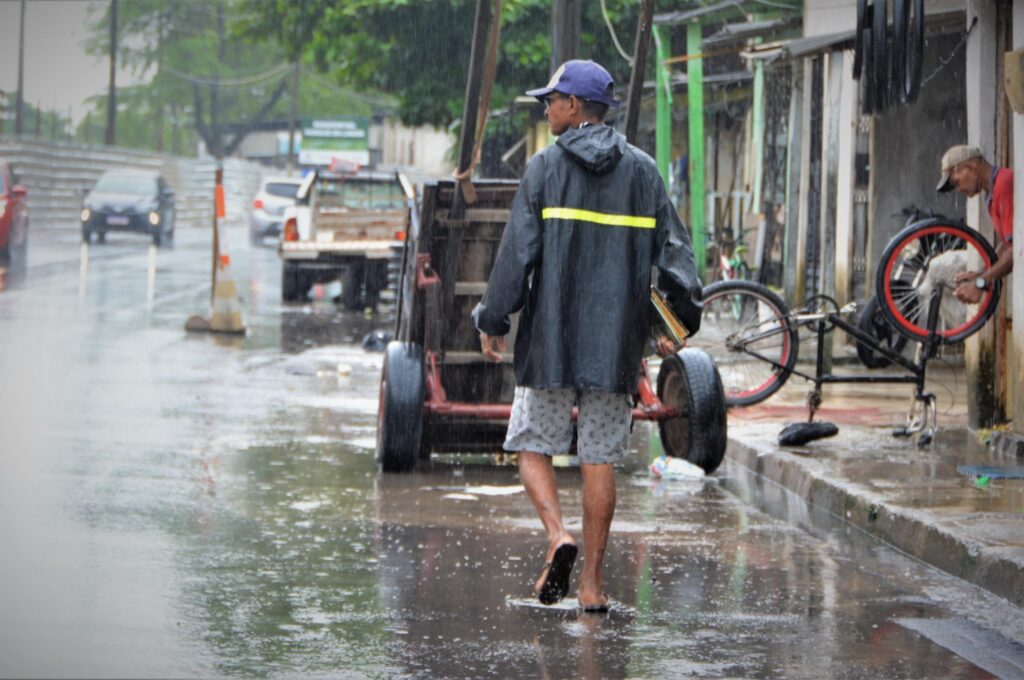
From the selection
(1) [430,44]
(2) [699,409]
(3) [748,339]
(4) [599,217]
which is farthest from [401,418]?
→ (1) [430,44]

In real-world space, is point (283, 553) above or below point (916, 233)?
below

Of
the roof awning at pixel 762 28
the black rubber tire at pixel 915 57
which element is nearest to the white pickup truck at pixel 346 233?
the roof awning at pixel 762 28

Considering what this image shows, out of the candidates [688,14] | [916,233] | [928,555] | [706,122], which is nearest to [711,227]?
[706,122]

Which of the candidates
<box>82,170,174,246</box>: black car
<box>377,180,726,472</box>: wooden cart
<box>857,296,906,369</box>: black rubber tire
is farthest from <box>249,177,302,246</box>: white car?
Result: <box>377,180,726,472</box>: wooden cart

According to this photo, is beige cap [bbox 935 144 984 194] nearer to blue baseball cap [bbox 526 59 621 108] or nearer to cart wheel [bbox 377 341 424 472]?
cart wheel [bbox 377 341 424 472]

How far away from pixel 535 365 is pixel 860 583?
166cm

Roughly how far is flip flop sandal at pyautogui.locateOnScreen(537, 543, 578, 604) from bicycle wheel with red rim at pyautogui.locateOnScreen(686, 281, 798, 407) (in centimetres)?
559

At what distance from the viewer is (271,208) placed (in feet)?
149

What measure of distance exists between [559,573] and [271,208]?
4019 centimetres

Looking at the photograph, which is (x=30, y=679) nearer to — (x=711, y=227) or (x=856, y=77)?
(x=856, y=77)

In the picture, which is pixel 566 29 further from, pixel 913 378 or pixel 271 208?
pixel 271 208

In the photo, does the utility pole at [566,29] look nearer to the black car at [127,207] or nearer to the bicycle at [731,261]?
the bicycle at [731,261]

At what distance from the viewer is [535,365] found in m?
6.15

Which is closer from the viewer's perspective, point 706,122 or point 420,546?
point 420,546
